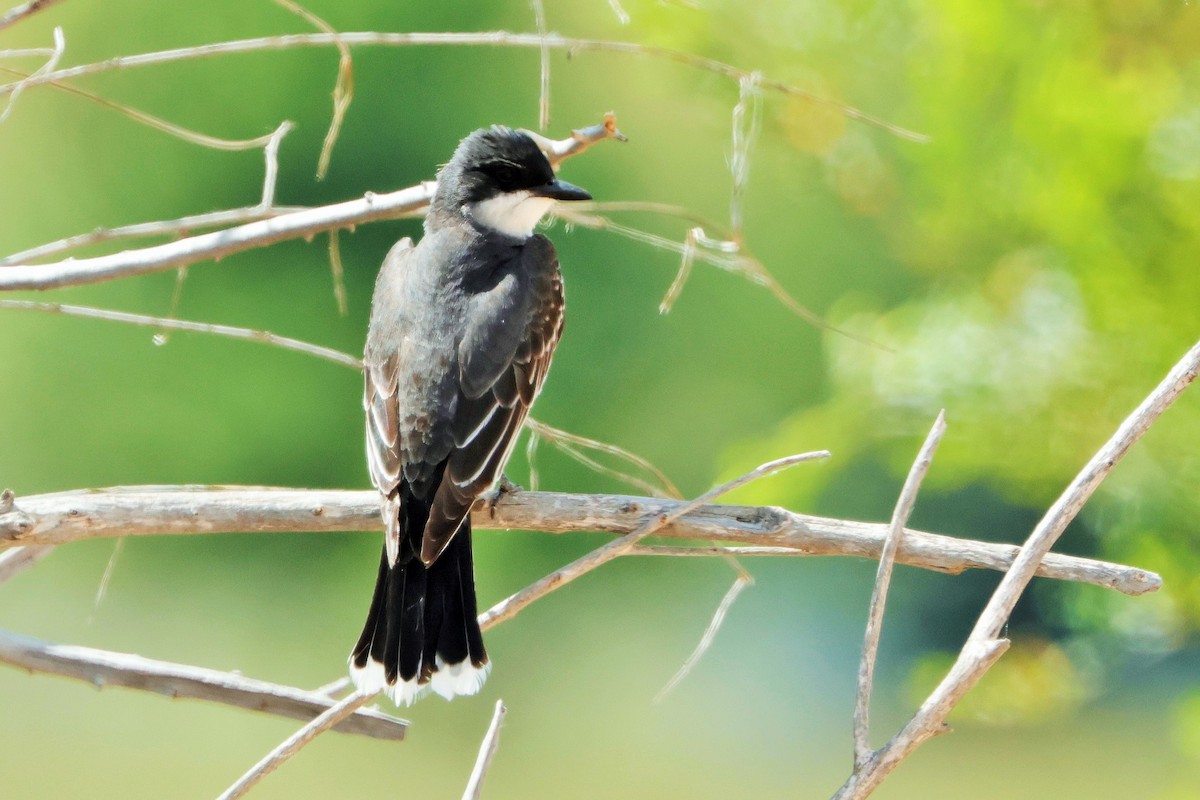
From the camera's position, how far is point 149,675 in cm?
115

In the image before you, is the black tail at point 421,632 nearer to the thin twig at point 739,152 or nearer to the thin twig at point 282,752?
the thin twig at point 282,752

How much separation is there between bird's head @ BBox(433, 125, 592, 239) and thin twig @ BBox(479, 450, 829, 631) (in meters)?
0.71

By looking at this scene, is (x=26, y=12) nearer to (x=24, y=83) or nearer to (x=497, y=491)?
(x=24, y=83)

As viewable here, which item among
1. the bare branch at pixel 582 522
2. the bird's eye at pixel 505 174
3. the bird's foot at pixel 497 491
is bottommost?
the bird's foot at pixel 497 491

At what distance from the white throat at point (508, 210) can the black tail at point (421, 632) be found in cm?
52

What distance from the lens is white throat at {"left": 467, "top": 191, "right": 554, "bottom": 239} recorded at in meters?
1.73

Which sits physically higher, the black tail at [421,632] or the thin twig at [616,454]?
the thin twig at [616,454]

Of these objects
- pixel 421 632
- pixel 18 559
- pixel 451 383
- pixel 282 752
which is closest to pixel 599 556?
A: pixel 282 752

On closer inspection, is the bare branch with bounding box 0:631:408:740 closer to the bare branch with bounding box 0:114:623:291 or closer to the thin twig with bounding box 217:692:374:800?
the thin twig with bounding box 217:692:374:800

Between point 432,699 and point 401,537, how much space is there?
101 inches

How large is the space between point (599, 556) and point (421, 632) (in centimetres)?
43

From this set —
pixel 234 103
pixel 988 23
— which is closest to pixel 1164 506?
pixel 988 23

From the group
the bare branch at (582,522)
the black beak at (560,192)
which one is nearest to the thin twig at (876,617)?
the bare branch at (582,522)

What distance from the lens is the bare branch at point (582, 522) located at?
1.11 meters
